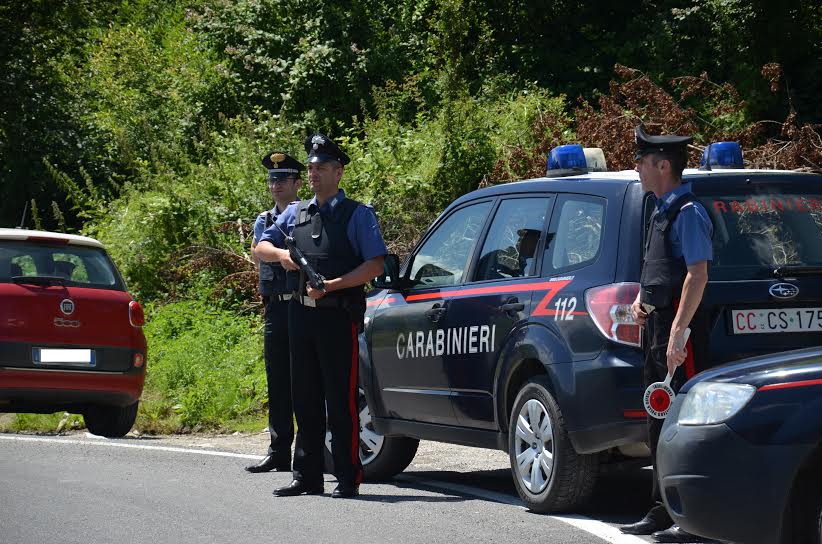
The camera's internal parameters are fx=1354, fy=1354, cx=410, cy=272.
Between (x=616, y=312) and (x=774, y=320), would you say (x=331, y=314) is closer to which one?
(x=616, y=312)

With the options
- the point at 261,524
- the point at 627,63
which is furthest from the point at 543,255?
the point at 627,63

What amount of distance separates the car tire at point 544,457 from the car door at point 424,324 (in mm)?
782

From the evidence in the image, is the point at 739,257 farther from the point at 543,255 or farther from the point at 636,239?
the point at 543,255

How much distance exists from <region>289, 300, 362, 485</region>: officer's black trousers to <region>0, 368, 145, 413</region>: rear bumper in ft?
12.0

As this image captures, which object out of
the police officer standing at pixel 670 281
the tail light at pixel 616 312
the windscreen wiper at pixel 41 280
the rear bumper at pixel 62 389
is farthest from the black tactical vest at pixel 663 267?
the windscreen wiper at pixel 41 280

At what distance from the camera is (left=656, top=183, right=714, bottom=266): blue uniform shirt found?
6184mm

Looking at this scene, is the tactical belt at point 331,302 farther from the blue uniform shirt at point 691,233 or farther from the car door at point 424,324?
the blue uniform shirt at point 691,233

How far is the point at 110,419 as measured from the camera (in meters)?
12.0

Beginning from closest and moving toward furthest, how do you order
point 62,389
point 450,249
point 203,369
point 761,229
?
point 761,229, point 450,249, point 62,389, point 203,369

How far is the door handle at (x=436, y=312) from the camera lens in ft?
26.3

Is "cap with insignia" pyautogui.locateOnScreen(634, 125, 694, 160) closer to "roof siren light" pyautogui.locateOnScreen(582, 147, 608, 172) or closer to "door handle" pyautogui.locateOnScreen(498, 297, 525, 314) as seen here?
"door handle" pyautogui.locateOnScreen(498, 297, 525, 314)

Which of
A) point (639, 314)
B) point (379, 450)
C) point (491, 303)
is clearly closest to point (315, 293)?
point (491, 303)

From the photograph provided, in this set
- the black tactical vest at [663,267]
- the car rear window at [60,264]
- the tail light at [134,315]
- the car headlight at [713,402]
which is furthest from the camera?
the tail light at [134,315]

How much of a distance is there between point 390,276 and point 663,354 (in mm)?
2567
